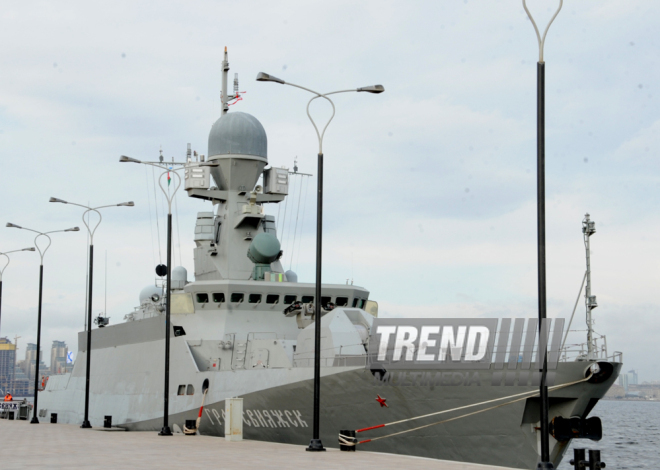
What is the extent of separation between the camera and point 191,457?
54.3 feet

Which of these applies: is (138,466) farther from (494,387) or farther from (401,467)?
(494,387)

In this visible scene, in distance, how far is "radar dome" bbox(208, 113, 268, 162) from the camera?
32594 mm

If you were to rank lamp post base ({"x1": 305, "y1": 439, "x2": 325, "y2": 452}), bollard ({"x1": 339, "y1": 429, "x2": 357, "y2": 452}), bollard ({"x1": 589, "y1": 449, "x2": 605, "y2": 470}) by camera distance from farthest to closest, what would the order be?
bollard ({"x1": 339, "y1": 429, "x2": 357, "y2": 452})
lamp post base ({"x1": 305, "y1": 439, "x2": 325, "y2": 452})
bollard ({"x1": 589, "y1": 449, "x2": 605, "y2": 470})

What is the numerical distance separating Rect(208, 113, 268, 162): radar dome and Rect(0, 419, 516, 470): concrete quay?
14416 mm

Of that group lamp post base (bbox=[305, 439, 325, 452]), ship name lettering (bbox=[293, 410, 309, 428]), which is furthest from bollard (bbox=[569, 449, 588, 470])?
→ ship name lettering (bbox=[293, 410, 309, 428])

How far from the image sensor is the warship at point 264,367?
62.6ft

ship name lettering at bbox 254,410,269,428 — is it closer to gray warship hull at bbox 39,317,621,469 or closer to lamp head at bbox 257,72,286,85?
gray warship hull at bbox 39,317,621,469

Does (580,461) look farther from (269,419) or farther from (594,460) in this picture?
(269,419)

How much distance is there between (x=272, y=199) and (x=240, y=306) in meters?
6.55

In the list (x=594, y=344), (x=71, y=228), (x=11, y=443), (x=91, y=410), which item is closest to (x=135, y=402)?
(x=91, y=410)

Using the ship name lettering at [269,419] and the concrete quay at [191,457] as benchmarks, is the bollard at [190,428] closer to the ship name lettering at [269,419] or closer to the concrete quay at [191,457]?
the ship name lettering at [269,419]

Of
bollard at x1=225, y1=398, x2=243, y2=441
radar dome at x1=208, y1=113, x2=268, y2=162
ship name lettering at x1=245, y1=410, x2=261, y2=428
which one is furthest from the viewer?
radar dome at x1=208, y1=113, x2=268, y2=162

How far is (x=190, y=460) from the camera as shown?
15.8 metres

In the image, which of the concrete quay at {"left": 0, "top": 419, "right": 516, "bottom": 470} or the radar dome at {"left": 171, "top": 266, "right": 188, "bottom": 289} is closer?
the concrete quay at {"left": 0, "top": 419, "right": 516, "bottom": 470}
